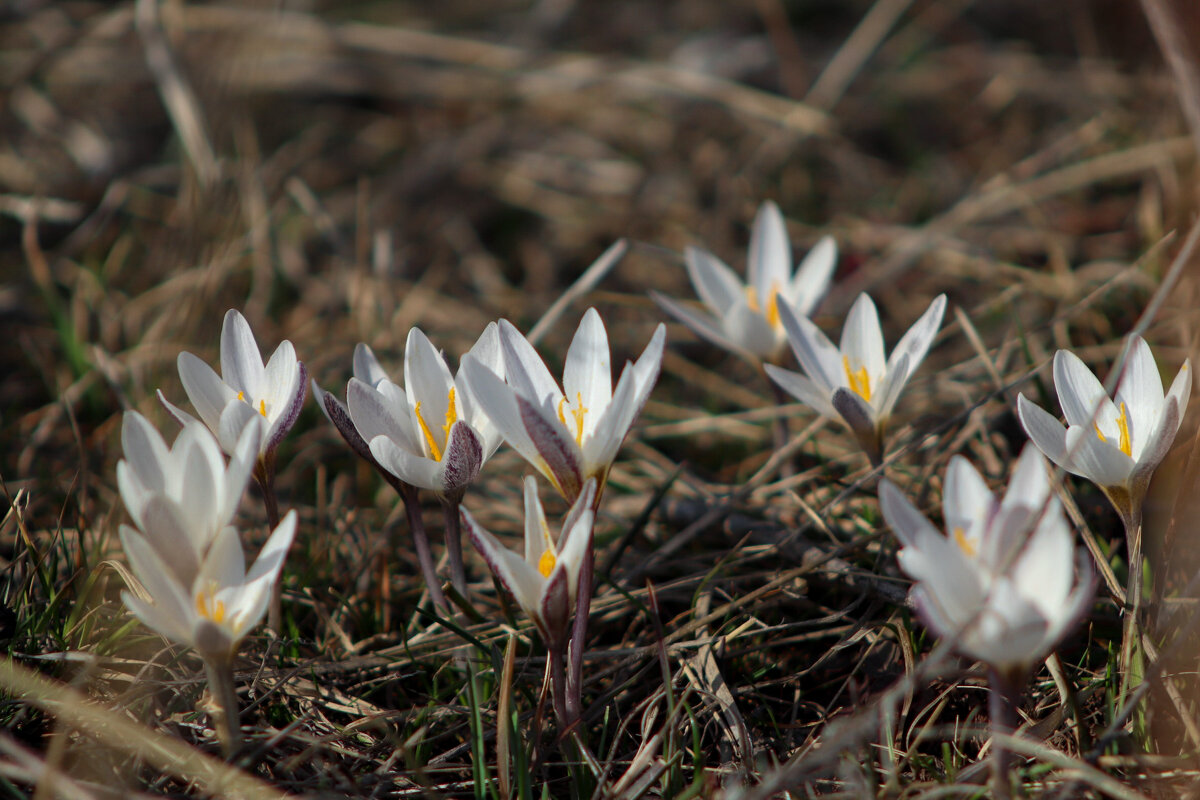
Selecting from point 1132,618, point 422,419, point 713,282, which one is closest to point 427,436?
point 422,419

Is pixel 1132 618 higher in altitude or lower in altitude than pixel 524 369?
lower

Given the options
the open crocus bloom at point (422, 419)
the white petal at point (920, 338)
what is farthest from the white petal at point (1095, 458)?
the open crocus bloom at point (422, 419)

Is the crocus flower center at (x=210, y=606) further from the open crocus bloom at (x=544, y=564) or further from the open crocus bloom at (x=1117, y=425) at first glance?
the open crocus bloom at (x=1117, y=425)

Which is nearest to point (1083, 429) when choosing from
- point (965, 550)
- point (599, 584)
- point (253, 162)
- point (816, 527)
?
point (965, 550)

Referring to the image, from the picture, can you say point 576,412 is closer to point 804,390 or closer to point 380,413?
point 380,413

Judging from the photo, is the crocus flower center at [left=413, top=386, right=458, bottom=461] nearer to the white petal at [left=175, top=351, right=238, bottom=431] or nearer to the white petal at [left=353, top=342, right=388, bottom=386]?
the white petal at [left=353, top=342, right=388, bottom=386]
